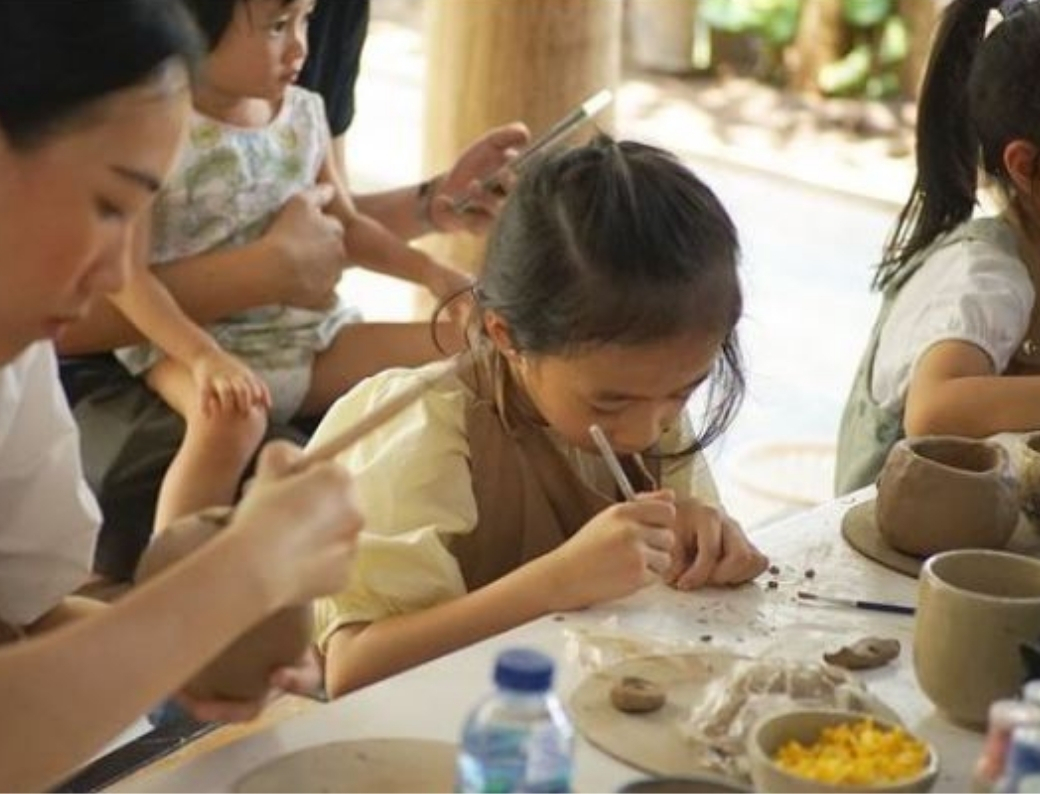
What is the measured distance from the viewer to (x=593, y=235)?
172 cm

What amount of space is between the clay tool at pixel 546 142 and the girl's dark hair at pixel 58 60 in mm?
760

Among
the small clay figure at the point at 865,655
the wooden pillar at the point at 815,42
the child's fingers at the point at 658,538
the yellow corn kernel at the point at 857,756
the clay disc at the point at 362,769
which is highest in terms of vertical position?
A: the yellow corn kernel at the point at 857,756

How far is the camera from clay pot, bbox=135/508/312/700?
4.42 ft

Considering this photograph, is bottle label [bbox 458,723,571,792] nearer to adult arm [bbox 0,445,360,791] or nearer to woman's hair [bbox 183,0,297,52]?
adult arm [bbox 0,445,360,791]

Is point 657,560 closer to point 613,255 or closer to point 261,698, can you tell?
point 613,255

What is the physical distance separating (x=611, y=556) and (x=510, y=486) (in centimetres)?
27

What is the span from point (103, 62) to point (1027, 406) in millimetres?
1142

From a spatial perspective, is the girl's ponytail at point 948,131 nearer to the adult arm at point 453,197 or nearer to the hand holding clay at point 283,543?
the adult arm at point 453,197

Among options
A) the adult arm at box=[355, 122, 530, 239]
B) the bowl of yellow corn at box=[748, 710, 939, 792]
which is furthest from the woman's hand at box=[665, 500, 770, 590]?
the adult arm at box=[355, 122, 530, 239]

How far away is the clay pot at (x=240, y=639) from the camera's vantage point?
4.42 ft

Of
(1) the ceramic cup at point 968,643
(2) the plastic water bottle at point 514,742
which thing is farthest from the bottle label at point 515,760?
(1) the ceramic cup at point 968,643

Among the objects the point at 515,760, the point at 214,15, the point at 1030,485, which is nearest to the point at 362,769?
the point at 515,760

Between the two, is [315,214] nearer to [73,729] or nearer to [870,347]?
[870,347]

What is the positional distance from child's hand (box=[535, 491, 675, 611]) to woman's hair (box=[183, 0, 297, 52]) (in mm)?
945
